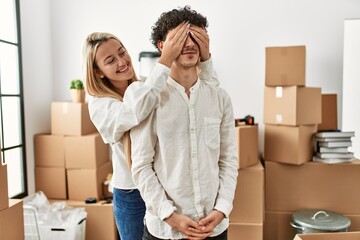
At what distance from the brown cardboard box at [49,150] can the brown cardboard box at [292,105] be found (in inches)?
66.6

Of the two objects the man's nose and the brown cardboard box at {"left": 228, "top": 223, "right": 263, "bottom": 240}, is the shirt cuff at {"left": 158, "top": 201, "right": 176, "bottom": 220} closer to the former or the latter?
the man's nose

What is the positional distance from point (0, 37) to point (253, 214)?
7.58ft

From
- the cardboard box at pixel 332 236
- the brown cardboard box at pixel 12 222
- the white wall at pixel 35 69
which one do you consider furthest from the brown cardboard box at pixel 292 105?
the white wall at pixel 35 69

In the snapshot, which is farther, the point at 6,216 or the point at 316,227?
the point at 316,227

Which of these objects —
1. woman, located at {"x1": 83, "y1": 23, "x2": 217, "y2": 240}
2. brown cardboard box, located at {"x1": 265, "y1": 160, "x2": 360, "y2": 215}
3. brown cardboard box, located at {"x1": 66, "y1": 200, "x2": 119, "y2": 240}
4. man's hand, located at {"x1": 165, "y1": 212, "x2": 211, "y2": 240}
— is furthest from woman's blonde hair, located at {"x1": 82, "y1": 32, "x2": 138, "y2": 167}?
brown cardboard box, located at {"x1": 265, "y1": 160, "x2": 360, "y2": 215}

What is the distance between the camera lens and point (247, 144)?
2539 mm

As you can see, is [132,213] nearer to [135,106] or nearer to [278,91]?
[135,106]

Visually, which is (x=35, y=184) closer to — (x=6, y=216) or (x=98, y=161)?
(x=98, y=161)

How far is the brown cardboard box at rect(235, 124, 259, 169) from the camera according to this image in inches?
97.1

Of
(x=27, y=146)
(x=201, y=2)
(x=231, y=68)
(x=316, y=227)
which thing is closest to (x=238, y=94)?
(x=231, y=68)

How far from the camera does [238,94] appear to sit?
2.97 m

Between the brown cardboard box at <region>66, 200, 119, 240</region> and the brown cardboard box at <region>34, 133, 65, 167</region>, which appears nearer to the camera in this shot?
the brown cardboard box at <region>66, 200, 119, 240</region>

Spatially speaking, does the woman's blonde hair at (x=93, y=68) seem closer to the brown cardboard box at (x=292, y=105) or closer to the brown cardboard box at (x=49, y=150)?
the brown cardboard box at (x=292, y=105)

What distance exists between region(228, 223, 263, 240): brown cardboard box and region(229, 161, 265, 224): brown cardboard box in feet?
0.09
